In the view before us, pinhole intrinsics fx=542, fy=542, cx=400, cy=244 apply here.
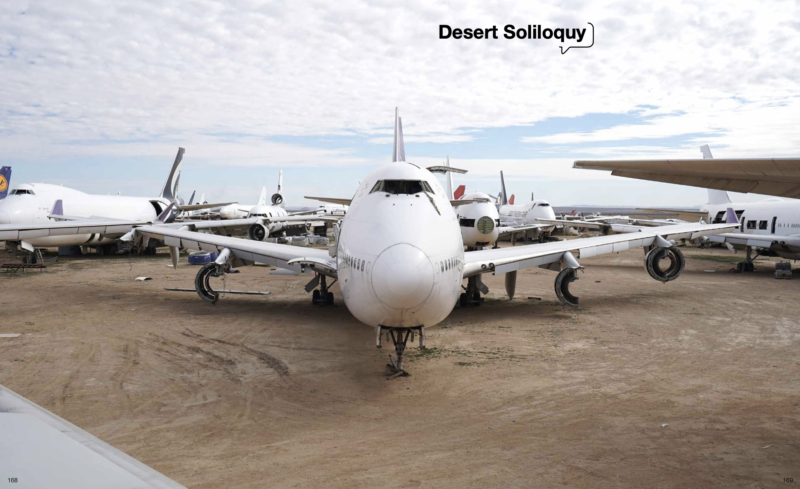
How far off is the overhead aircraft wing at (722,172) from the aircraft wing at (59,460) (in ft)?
18.7

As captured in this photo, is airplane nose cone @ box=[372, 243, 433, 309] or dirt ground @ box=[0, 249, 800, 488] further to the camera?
airplane nose cone @ box=[372, 243, 433, 309]

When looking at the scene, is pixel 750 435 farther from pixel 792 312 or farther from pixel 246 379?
pixel 792 312

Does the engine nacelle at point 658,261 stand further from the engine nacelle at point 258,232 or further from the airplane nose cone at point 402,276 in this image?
the engine nacelle at point 258,232

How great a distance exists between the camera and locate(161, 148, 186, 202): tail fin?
46938mm

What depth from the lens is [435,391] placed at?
33.9 ft

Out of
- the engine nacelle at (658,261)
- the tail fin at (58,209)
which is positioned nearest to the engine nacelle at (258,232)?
the tail fin at (58,209)

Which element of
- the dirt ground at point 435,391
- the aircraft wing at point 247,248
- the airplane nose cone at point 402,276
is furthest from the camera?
the aircraft wing at point 247,248

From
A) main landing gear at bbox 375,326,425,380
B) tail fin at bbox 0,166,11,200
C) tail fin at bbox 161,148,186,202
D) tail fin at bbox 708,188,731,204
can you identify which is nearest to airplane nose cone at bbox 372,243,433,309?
main landing gear at bbox 375,326,425,380

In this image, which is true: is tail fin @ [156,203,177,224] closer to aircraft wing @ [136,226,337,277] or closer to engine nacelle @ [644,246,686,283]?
aircraft wing @ [136,226,337,277]

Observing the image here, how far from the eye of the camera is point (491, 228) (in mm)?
30531

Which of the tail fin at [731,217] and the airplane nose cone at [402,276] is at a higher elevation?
the tail fin at [731,217]

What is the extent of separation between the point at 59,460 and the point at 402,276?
6881 millimetres

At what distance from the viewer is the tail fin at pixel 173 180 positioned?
46938 millimetres

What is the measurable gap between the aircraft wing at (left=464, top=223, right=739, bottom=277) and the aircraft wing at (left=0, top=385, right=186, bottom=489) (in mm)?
12986
